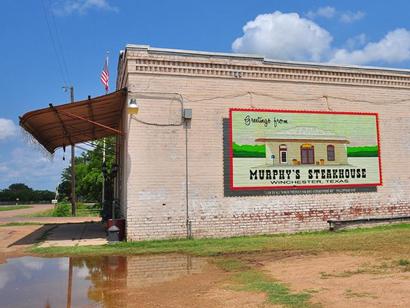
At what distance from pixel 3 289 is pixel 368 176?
12.4 meters

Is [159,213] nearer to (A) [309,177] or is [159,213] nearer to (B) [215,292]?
(A) [309,177]

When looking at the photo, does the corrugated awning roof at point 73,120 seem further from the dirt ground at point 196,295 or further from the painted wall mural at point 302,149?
the dirt ground at point 196,295

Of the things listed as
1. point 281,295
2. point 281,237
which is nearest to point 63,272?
point 281,295

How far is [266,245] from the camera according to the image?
41.3 feet

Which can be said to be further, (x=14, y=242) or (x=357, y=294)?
(x=14, y=242)

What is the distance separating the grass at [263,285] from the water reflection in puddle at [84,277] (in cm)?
77

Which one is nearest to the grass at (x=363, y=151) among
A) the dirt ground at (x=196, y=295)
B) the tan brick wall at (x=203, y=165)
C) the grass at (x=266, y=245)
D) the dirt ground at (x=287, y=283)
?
the tan brick wall at (x=203, y=165)

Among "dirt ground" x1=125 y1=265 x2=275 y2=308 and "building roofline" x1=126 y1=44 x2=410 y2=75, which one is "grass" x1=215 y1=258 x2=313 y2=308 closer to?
"dirt ground" x1=125 y1=265 x2=275 y2=308

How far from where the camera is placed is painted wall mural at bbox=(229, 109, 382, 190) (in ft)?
49.1

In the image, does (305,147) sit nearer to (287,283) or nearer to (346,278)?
(346,278)

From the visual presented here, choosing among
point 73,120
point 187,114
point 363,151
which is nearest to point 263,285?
point 187,114

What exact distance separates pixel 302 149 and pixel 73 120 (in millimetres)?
7702

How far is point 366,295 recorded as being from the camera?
6.71m

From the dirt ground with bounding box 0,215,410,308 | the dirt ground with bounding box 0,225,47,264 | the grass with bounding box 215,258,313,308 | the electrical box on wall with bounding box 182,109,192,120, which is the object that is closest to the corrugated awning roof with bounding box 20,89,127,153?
the electrical box on wall with bounding box 182,109,192,120
